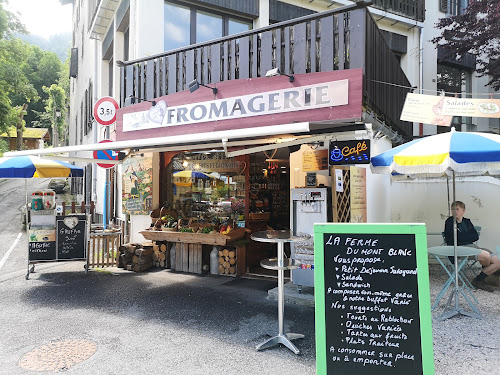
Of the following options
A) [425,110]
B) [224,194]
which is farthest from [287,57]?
[224,194]

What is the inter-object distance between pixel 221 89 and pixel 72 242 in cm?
446

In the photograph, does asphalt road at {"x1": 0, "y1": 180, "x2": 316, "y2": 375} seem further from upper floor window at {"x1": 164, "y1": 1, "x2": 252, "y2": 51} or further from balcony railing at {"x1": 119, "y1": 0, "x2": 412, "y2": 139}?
upper floor window at {"x1": 164, "y1": 1, "x2": 252, "y2": 51}

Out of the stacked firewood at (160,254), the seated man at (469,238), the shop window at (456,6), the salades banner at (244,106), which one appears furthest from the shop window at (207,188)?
the shop window at (456,6)

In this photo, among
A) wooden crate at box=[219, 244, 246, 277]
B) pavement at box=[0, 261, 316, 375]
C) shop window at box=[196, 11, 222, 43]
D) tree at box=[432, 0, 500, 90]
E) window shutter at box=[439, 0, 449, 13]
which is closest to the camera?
pavement at box=[0, 261, 316, 375]

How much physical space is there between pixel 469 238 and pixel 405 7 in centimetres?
979

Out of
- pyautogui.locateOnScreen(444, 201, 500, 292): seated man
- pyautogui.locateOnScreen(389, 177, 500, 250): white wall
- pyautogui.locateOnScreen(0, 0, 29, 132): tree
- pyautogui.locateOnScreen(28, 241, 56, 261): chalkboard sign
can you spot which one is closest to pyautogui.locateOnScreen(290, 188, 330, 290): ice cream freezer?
pyautogui.locateOnScreen(444, 201, 500, 292): seated man

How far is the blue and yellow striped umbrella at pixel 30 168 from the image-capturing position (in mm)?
7090

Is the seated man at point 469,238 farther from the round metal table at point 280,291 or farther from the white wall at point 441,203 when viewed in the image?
the round metal table at point 280,291

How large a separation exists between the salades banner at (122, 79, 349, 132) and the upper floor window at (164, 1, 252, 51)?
2.55 metres

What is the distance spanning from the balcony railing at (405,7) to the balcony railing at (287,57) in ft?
17.0

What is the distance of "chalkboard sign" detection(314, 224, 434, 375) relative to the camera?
2.90 metres

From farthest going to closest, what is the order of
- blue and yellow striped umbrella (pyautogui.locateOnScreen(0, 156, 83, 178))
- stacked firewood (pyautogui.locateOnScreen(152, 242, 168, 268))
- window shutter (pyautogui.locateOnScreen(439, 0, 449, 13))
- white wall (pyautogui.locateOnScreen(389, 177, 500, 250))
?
window shutter (pyautogui.locateOnScreen(439, 0, 449, 13)), stacked firewood (pyautogui.locateOnScreen(152, 242, 168, 268)), white wall (pyautogui.locateOnScreen(389, 177, 500, 250)), blue and yellow striped umbrella (pyautogui.locateOnScreen(0, 156, 83, 178))

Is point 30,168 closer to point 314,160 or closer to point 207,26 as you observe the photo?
point 207,26

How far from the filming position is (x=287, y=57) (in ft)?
19.7
